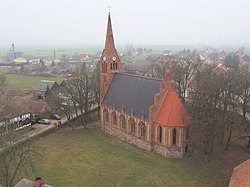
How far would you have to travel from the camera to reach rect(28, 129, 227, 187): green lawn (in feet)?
107

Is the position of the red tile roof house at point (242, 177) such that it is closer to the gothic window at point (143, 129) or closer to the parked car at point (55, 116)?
the gothic window at point (143, 129)

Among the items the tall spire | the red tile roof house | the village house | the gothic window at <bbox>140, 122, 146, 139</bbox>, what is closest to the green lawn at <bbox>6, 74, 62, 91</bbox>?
the village house

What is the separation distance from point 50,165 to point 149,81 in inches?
800

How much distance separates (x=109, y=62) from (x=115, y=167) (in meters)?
22.5

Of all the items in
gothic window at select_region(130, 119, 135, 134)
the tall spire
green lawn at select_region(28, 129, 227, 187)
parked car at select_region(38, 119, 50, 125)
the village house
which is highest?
the tall spire

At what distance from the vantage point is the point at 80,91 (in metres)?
53.3

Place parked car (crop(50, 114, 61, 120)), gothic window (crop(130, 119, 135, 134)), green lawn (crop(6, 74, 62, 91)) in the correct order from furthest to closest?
green lawn (crop(6, 74, 62, 91)) → parked car (crop(50, 114, 61, 120)) → gothic window (crop(130, 119, 135, 134))

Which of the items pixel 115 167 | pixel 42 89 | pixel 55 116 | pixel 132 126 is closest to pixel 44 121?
pixel 55 116

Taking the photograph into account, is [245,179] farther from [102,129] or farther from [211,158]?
[102,129]

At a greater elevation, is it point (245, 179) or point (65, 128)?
point (245, 179)

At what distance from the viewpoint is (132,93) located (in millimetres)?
46438

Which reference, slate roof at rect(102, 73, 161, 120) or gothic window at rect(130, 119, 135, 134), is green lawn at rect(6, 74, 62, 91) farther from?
gothic window at rect(130, 119, 135, 134)

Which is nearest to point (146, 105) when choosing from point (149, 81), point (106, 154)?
point (149, 81)

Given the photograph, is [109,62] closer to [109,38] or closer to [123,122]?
[109,38]
